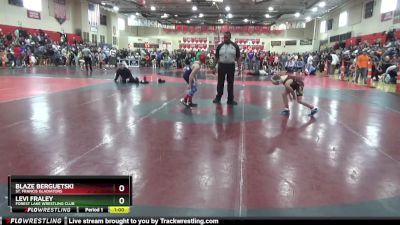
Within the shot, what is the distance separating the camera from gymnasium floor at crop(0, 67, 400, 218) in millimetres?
3187

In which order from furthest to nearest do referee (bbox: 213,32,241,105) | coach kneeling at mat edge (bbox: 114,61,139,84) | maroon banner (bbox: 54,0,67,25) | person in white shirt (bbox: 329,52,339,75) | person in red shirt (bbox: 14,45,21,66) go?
maroon banner (bbox: 54,0,67,25), person in red shirt (bbox: 14,45,21,66), person in white shirt (bbox: 329,52,339,75), coach kneeling at mat edge (bbox: 114,61,139,84), referee (bbox: 213,32,241,105)

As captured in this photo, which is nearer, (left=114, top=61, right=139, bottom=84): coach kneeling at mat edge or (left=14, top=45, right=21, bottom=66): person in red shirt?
(left=114, top=61, right=139, bottom=84): coach kneeling at mat edge

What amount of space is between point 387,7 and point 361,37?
14.4ft

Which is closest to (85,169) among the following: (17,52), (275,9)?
(17,52)

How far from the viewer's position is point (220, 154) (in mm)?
4656

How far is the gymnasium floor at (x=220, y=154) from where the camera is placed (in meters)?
3.19

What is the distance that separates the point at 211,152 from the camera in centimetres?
473

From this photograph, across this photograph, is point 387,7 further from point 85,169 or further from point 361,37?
point 85,169

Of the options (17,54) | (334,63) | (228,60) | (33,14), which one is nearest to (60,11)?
(33,14)

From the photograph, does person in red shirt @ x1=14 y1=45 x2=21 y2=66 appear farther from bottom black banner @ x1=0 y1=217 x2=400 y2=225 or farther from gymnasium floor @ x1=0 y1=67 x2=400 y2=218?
bottom black banner @ x1=0 y1=217 x2=400 y2=225

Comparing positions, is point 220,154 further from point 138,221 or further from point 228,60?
point 228,60
